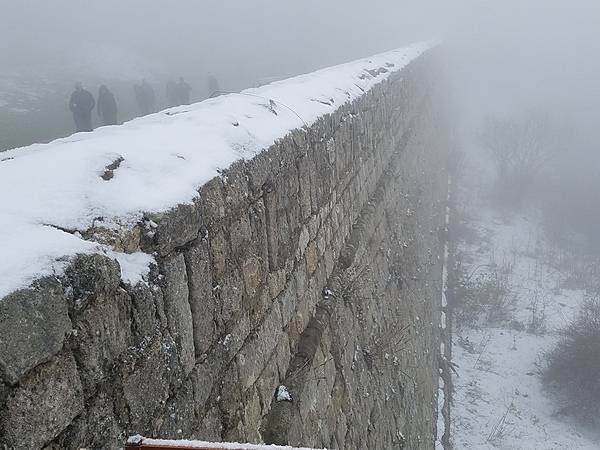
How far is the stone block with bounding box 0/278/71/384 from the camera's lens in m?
1.30

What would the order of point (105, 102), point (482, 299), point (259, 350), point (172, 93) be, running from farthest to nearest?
point (482, 299) → point (172, 93) → point (105, 102) → point (259, 350)

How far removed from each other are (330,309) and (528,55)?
56.6 metres

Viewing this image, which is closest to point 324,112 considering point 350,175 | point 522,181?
point 350,175

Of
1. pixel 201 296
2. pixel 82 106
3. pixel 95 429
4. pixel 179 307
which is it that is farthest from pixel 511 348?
pixel 95 429

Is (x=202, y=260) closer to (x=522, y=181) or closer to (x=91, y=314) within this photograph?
(x=91, y=314)

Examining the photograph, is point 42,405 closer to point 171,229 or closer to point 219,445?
point 219,445

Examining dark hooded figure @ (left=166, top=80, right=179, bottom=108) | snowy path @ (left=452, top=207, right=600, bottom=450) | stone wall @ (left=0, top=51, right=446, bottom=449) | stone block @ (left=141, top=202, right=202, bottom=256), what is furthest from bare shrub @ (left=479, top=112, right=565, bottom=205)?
stone block @ (left=141, top=202, right=202, bottom=256)

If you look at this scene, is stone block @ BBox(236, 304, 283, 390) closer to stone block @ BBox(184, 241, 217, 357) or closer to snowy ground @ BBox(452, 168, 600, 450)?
stone block @ BBox(184, 241, 217, 357)

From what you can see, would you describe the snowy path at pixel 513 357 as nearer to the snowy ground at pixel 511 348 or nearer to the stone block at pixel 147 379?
the snowy ground at pixel 511 348

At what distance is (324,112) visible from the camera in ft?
15.0

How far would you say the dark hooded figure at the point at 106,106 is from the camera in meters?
11.1

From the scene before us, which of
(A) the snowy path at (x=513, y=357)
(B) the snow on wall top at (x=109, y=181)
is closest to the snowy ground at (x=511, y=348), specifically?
(A) the snowy path at (x=513, y=357)

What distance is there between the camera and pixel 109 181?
201cm

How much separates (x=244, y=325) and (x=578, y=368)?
1320 centimetres
